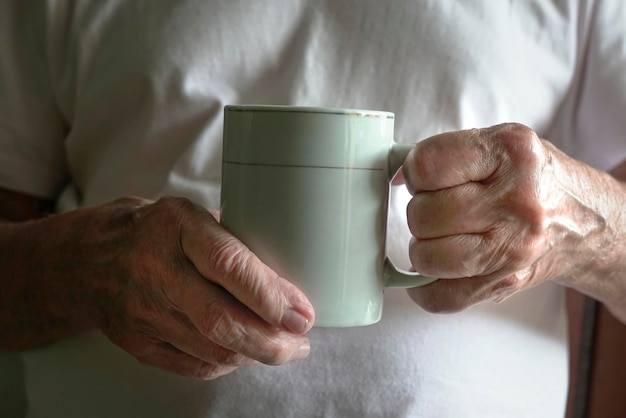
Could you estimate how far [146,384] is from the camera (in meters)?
0.76

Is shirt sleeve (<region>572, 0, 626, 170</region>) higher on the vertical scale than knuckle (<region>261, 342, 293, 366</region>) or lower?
higher

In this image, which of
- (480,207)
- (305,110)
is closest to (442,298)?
(480,207)

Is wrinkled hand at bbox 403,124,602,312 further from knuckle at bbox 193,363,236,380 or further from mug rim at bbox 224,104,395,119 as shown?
knuckle at bbox 193,363,236,380

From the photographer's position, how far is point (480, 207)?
0.53 meters

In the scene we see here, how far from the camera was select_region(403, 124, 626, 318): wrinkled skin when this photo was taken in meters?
0.53

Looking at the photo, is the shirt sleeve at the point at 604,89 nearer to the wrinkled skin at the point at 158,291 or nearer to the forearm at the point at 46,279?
the wrinkled skin at the point at 158,291

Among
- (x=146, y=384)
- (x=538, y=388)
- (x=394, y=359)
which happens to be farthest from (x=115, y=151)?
(x=538, y=388)

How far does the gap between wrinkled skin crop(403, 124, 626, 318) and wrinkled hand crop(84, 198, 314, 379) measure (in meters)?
0.11

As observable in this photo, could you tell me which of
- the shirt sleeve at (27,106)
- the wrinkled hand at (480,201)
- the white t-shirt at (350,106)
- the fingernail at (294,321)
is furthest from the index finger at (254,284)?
the shirt sleeve at (27,106)

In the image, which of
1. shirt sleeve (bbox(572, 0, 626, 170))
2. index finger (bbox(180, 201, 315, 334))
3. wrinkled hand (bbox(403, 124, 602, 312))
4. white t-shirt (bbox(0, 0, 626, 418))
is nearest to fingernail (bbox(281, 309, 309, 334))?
index finger (bbox(180, 201, 315, 334))

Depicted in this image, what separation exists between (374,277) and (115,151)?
416 mm

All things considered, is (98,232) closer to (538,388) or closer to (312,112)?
(312,112)

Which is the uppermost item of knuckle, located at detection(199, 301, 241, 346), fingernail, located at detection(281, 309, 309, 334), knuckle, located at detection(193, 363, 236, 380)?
fingernail, located at detection(281, 309, 309, 334)

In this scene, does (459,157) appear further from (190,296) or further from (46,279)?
(46,279)
